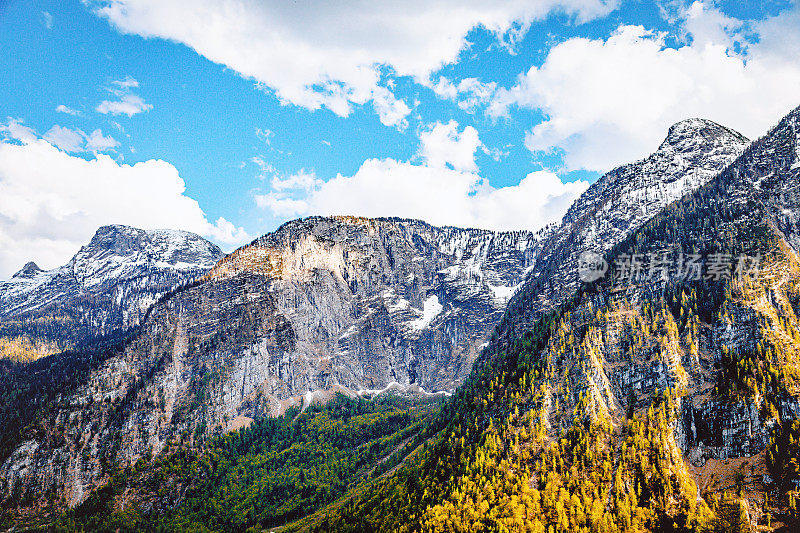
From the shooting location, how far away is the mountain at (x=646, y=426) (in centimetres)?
13500

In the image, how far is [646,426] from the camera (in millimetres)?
154375

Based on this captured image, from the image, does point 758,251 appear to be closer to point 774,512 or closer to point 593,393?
point 593,393

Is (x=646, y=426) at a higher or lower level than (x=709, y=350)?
lower

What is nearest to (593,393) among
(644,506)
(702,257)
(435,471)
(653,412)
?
(653,412)

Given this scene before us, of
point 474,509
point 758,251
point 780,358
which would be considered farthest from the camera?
point 758,251

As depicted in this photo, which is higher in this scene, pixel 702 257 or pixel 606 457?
pixel 702 257

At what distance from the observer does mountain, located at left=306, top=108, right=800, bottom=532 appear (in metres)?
135

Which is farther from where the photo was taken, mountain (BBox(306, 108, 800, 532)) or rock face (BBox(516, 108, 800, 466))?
rock face (BBox(516, 108, 800, 466))

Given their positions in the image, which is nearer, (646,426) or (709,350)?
(646,426)

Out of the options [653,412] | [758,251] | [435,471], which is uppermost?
[758,251]

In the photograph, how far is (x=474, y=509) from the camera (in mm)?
143000

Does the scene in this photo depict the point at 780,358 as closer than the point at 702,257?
Yes

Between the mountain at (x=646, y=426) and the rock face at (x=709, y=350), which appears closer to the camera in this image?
the mountain at (x=646, y=426)

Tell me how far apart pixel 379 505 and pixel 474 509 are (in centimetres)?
4162
